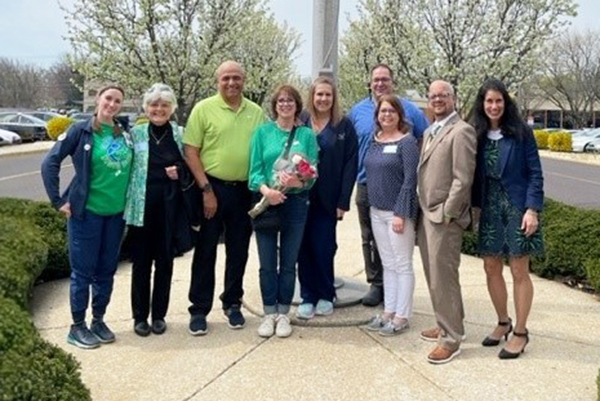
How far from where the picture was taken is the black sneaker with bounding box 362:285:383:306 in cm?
520

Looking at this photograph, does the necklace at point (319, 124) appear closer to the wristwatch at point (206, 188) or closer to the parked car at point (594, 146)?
the wristwatch at point (206, 188)

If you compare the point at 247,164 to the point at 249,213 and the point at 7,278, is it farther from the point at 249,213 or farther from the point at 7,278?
the point at 7,278

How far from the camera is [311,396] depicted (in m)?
3.59

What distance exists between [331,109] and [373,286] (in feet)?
5.06

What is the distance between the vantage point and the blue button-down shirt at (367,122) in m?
4.79

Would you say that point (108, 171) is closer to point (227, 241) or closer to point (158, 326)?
point (227, 241)

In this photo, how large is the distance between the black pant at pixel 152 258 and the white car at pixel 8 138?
2818cm

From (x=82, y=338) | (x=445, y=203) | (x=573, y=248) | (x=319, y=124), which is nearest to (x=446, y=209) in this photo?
(x=445, y=203)

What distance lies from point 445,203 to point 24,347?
2.44 meters

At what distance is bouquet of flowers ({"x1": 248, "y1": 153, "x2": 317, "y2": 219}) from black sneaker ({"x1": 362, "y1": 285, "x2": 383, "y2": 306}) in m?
1.38

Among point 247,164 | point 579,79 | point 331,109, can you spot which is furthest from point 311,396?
point 579,79

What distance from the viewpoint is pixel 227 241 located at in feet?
Answer: 15.3

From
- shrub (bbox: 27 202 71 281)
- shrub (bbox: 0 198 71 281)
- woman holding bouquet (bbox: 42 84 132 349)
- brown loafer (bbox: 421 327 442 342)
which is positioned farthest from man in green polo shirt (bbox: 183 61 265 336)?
shrub (bbox: 27 202 71 281)

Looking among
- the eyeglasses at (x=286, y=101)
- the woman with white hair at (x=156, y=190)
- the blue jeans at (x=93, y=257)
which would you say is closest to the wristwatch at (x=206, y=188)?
the woman with white hair at (x=156, y=190)
